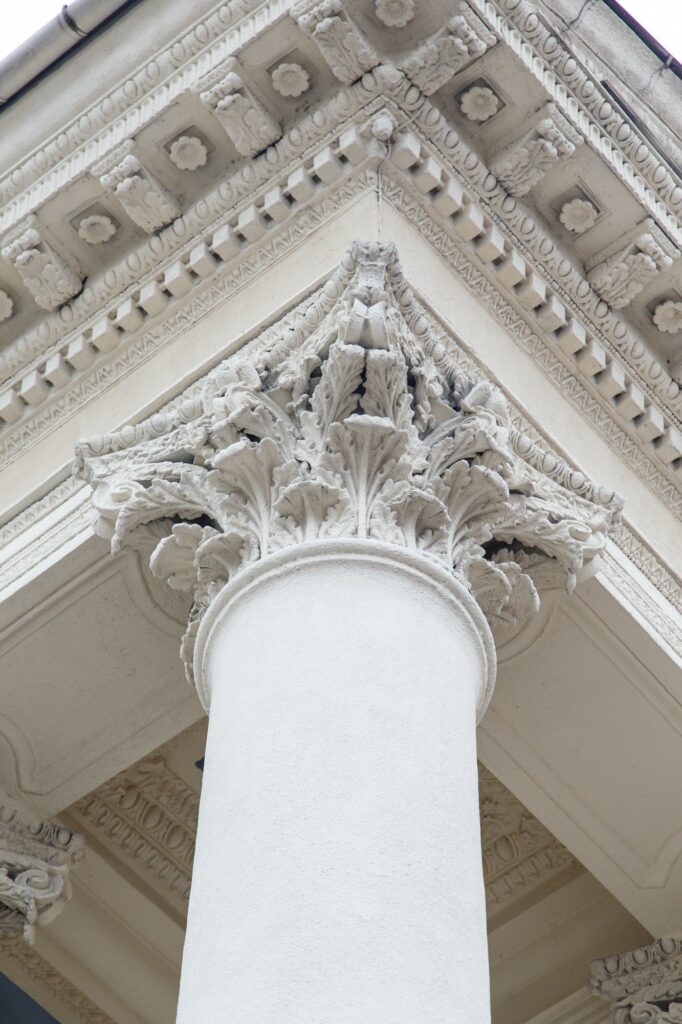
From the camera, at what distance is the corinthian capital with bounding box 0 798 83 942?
8.66 metres

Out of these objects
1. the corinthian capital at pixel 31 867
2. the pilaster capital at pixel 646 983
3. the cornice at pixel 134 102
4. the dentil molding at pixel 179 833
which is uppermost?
the cornice at pixel 134 102

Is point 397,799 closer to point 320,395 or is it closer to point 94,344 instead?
point 320,395

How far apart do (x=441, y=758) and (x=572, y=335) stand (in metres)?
3.63

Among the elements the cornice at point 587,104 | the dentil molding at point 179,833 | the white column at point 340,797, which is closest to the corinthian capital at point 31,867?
the dentil molding at point 179,833

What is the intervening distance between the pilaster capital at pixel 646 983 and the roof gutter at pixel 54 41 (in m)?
5.67

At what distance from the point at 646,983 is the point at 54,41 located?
5.88m

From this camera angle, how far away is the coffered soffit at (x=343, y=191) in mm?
8719

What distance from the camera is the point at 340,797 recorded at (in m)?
5.59

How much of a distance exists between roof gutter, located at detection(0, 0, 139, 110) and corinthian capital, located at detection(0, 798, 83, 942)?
152 inches

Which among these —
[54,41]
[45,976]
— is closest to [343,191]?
[54,41]

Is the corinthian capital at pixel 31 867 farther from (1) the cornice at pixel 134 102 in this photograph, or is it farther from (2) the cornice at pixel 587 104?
(2) the cornice at pixel 587 104

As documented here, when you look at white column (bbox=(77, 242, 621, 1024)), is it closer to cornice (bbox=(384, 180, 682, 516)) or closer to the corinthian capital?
Result: cornice (bbox=(384, 180, 682, 516))

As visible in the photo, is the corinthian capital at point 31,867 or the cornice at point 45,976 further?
the cornice at point 45,976

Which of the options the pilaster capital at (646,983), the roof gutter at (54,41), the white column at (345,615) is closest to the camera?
the white column at (345,615)
